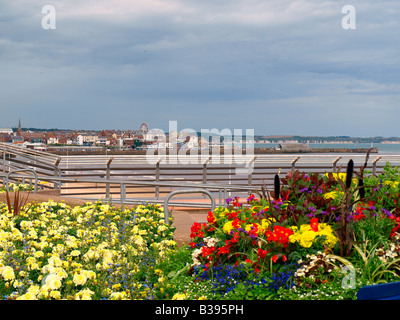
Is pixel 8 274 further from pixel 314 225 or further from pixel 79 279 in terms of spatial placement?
pixel 314 225

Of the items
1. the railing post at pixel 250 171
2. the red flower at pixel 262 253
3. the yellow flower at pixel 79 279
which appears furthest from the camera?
the railing post at pixel 250 171

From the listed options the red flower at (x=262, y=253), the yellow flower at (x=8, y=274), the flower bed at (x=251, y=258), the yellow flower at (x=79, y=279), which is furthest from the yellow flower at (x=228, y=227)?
the yellow flower at (x=8, y=274)

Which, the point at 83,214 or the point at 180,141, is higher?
the point at 180,141

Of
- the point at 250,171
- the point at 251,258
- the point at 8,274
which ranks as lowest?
the point at 8,274

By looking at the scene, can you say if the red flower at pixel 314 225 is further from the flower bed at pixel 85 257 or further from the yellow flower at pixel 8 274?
the yellow flower at pixel 8 274

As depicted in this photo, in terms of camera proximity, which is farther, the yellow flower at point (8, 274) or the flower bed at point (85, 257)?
the yellow flower at point (8, 274)

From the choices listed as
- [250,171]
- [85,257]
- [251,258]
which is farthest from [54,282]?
[250,171]

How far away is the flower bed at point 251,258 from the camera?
3.78m

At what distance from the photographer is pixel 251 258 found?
4.09 metres

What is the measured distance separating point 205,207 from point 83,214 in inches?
197

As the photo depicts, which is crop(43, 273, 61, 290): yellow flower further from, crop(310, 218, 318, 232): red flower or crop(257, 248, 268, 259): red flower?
crop(310, 218, 318, 232): red flower
